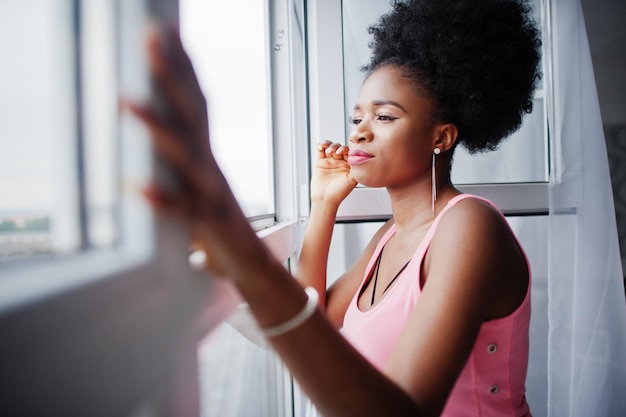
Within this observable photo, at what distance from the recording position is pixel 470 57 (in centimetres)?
98

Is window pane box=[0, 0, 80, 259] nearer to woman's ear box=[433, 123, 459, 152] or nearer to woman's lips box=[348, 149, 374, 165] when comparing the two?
woman's lips box=[348, 149, 374, 165]

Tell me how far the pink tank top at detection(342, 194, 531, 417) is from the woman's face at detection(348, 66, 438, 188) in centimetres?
18

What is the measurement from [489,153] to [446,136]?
30.2 inches

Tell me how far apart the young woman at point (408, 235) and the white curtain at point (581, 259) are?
1.78 feet

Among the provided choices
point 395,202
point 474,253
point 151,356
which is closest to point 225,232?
point 151,356

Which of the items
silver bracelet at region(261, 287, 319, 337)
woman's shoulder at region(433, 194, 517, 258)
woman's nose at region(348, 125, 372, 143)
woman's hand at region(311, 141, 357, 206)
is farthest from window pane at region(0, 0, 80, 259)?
woman's hand at region(311, 141, 357, 206)

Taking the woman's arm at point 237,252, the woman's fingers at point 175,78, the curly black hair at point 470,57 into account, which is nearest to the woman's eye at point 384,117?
the curly black hair at point 470,57

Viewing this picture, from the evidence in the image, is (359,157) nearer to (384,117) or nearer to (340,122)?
(384,117)

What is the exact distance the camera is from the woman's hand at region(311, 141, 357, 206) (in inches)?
48.4

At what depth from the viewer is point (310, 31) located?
5.39 ft

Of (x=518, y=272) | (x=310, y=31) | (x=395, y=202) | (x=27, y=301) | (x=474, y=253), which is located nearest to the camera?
(x=27, y=301)

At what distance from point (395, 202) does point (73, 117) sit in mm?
872

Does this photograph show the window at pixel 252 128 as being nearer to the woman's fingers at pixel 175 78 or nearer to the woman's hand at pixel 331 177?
the woman's fingers at pixel 175 78

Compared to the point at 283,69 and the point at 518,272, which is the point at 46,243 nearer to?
the point at 518,272
